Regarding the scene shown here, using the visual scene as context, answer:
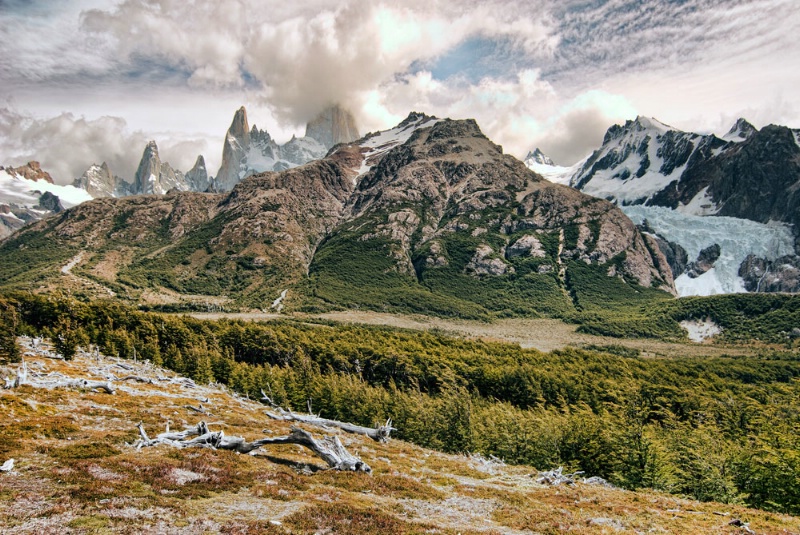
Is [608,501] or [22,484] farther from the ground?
[22,484]

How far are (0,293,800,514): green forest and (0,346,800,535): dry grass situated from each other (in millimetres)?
10552

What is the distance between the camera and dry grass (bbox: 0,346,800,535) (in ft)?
63.8

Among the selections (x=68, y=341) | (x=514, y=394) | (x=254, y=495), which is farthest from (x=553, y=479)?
(x=68, y=341)

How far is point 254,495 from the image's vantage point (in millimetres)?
24984

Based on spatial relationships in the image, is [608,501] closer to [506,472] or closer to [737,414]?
[506,472]

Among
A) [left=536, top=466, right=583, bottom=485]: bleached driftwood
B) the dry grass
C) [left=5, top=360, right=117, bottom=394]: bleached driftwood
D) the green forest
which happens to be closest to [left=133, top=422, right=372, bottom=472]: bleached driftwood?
A: the dry grass

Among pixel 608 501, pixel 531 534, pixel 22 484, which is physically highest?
pixel 22 484

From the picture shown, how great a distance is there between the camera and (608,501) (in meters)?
32.3

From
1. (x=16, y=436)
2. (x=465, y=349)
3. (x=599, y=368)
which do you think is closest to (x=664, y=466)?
(x=16, y=436)

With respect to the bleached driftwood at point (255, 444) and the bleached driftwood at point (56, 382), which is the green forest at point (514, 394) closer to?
the bleached driftwood at point (56, 382)

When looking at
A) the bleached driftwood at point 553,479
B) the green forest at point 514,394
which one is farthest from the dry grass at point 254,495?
the green forest at point 514,394

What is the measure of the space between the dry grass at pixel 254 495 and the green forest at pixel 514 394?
10.6m

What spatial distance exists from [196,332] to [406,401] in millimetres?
94063

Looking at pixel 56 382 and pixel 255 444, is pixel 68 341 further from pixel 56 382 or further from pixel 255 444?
pixel 255 444
